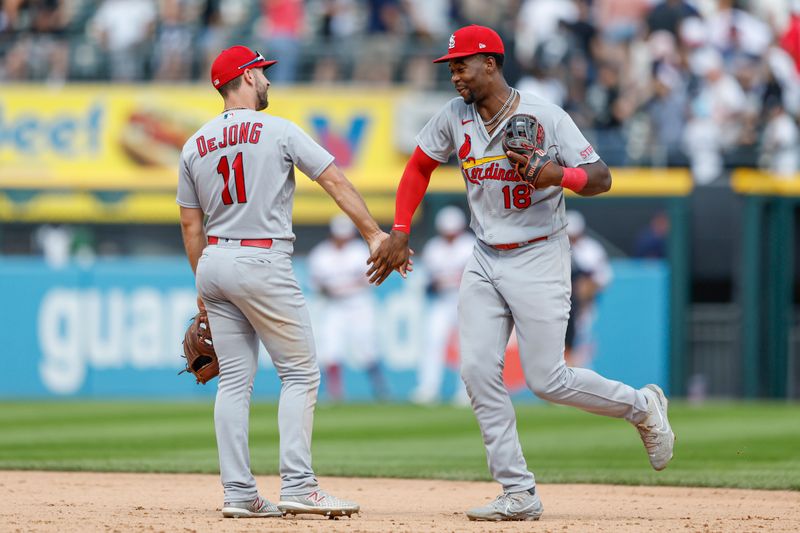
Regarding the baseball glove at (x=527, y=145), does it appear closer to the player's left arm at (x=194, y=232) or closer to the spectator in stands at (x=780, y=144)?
the player's left arm at (x=194, y=232)

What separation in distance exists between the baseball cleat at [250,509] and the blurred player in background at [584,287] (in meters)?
9.85

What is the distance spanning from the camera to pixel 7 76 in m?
18.6

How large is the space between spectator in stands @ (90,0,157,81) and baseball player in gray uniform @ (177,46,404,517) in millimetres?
12417

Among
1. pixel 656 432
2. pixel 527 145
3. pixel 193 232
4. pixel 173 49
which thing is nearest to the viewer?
pixel 527 145

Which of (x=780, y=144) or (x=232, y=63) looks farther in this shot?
(x=780, y=144)

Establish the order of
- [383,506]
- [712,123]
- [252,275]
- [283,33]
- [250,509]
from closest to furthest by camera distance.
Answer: [252,275], [250,509], [383,506], [712,123], [283,33]

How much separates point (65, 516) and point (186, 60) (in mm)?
12552

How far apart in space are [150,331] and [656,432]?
36.4 feet

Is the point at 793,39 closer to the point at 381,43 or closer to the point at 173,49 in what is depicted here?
the point at 381,43

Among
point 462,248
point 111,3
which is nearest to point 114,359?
point 462,248

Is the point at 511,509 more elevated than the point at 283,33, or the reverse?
the point at 283,33

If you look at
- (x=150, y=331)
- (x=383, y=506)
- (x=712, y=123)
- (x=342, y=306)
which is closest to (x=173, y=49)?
(x=150, y=331)

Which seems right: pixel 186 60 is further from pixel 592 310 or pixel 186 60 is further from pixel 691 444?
pixel 691 444

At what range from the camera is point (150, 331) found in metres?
17.0
